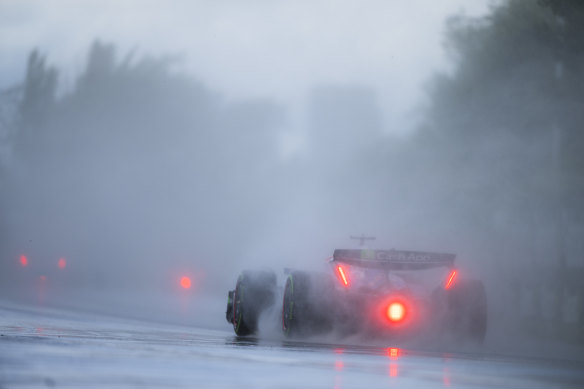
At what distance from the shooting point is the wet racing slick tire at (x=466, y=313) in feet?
40.8

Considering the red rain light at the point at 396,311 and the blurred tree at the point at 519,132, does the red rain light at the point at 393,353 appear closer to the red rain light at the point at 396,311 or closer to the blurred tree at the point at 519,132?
the red rain light at the point at 396,311

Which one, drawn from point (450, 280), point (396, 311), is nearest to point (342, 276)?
point (396, 311)

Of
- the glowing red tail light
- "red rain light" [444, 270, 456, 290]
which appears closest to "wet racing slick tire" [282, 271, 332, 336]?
the glowing red tail light

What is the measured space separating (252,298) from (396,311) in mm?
2528

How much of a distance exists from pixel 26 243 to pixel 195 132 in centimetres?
1908

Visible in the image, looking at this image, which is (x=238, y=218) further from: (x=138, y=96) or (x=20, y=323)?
(x=20, y=323)

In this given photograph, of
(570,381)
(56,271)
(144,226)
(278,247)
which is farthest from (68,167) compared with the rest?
(570,381)

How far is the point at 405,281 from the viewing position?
1314cm

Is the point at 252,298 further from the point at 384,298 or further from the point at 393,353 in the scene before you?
the point at 393,353

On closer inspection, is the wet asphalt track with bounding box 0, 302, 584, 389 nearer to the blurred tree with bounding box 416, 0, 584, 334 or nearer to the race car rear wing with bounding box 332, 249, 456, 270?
the race car rear wing with bounding box 332, 249, 456, 270

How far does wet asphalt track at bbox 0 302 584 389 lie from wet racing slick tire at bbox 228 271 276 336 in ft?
7.76

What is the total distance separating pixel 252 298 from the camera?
14.1 m

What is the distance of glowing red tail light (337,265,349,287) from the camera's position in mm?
12670

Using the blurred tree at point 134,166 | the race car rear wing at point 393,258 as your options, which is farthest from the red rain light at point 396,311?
the blurred tree at point 134,166
